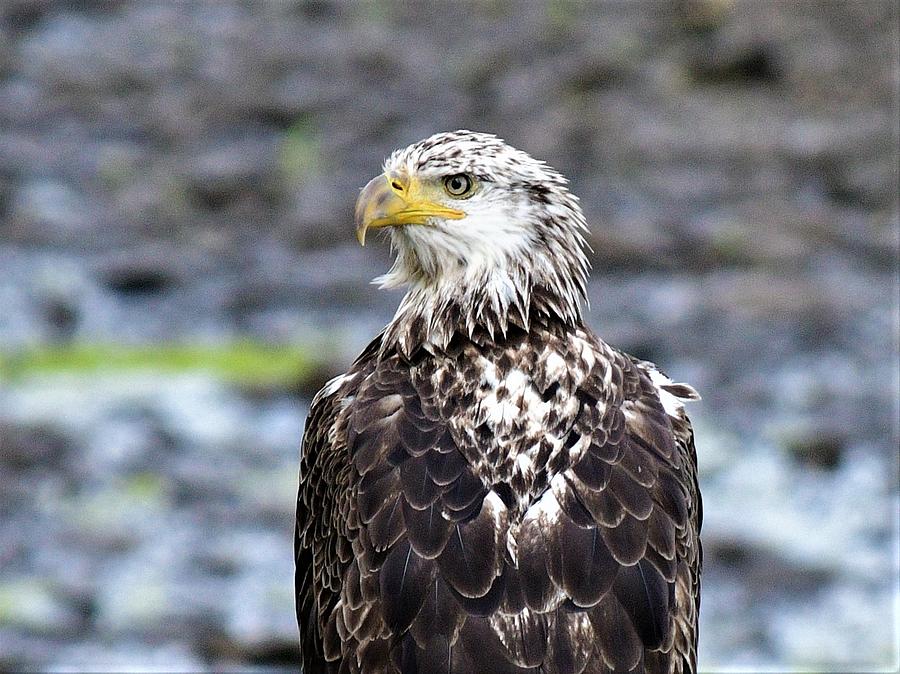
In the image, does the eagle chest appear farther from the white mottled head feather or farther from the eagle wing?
the white mottled head feather

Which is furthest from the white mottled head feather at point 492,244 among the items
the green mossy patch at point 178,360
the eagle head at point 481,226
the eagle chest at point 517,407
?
the green mossy patch at point 178,360

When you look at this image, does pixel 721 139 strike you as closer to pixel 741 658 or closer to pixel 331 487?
pixel 741 658

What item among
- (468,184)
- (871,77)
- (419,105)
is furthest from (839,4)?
(468,184)

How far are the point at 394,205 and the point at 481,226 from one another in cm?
34

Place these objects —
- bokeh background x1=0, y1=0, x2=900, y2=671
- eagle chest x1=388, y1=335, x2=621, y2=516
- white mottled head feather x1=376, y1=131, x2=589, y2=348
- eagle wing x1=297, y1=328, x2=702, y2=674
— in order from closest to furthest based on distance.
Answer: eagle wing x1=297, y1=328, x2=702, y2=674, eagle chest x1=388, y1=335, x2=621, y2=516, white mottled head feather x1=376, y1=131, x2=589, y2=348, bokeh background x1=0, y1=0, x2=900, y2=671

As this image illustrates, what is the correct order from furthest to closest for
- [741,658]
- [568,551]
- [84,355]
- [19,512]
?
[84,355], [19,512], [741,658], [568,551]

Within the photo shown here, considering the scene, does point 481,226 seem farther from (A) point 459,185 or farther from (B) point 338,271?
(B) point 338,271

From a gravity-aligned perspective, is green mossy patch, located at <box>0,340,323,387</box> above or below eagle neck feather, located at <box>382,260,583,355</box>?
above

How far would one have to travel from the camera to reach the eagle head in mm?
6410

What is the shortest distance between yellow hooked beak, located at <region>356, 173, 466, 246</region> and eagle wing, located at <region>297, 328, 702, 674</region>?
1.71ft

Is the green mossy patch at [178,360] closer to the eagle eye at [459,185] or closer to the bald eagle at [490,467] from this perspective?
the bald eagle at [490,467]

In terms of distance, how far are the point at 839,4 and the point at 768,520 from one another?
8489 millimetres

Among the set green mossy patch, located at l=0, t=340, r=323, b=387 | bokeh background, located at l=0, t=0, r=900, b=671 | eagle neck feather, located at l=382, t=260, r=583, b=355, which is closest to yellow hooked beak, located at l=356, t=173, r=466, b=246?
eagle neck feather, located at l=382, t=260, r=583, b=355

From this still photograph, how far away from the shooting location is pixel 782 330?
13.0 meters
